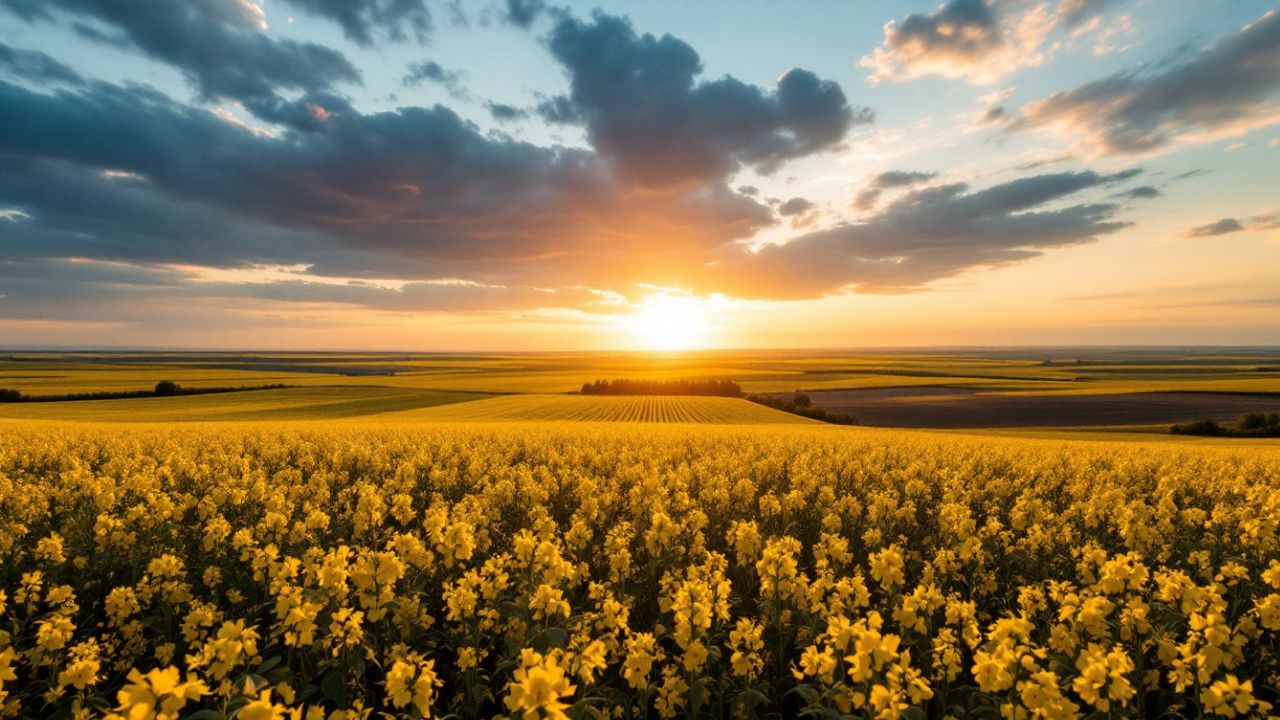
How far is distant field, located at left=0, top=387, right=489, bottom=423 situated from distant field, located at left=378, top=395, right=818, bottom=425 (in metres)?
10.2

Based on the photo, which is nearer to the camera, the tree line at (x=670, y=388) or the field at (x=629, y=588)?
the field at (x=629, y=588)

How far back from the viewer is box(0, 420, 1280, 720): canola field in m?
4.55

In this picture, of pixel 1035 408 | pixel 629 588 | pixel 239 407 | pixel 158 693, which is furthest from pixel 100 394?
pixel 1035 408

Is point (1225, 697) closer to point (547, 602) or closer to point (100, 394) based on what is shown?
point (547, 602)

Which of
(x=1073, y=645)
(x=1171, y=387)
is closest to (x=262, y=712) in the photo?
(x=1073, y=645)

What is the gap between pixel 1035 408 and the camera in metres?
86.9

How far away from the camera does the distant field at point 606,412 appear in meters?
58.5

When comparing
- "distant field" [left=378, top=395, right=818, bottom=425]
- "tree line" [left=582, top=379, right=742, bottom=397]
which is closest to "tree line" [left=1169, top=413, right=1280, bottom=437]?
"distant field" [left=378, top=395, right=818, bottom=425]

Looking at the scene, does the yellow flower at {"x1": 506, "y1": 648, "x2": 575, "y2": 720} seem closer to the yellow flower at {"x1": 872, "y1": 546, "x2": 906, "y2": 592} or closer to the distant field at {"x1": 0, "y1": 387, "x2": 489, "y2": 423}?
the yellow flower at {"x1": 872, "y1": 546, "x2": 906, "y2": 592}

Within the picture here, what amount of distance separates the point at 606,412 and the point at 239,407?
4413 cm

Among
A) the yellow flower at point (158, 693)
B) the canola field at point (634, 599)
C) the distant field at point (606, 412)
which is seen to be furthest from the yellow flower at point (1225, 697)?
the distant field at point (606, 412)

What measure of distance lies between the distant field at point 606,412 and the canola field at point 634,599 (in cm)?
4104

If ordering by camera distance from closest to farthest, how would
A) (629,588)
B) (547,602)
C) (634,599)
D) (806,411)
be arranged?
(547,602) < (634,599) < (629,588) < (806,411)

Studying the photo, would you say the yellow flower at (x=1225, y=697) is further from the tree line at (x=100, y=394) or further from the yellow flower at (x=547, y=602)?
the tree line at (x=100, y=394)
